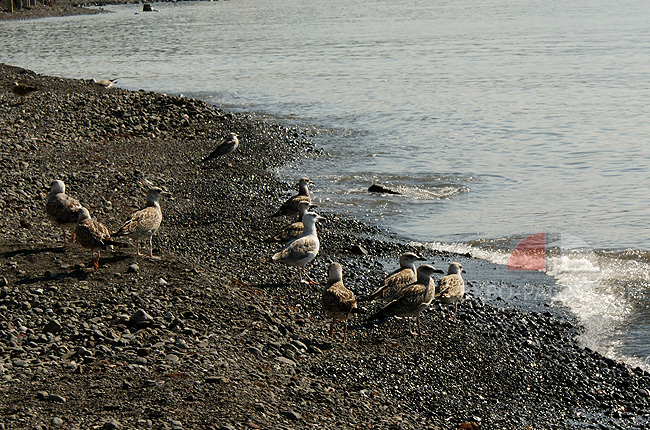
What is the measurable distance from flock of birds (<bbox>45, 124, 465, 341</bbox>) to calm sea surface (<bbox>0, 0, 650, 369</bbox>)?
252 centimetres

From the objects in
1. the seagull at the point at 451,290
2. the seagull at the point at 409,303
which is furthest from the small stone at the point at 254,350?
the seagull at the point at 451,290

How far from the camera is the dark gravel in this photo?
24.4ft

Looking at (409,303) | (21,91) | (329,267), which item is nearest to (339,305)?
(409,303)

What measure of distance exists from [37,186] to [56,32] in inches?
2348

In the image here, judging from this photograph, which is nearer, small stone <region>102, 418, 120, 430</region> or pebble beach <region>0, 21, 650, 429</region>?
small stone <region>102, 418, 120, 430</region>

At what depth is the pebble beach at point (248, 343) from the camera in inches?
293

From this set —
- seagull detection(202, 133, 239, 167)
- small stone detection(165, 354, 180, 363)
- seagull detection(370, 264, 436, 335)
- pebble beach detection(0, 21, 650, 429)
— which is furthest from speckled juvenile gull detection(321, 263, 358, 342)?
seagull detection(202, 133, 239, 167)

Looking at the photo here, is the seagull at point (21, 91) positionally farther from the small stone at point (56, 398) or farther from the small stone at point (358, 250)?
the small stone at point (56, 398)

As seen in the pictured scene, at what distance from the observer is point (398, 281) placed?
36.3ft

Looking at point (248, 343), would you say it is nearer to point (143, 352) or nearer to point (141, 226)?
point (143, 352)

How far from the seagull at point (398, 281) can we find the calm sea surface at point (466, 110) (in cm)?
276

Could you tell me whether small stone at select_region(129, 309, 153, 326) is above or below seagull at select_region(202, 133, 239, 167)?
below

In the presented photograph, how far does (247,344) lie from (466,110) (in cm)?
2400

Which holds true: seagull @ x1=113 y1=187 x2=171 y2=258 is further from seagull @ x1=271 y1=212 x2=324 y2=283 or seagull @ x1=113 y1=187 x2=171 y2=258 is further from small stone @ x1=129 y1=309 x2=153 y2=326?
small stone @ x1=129 y1=309 x2=153 y2=326
